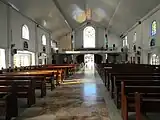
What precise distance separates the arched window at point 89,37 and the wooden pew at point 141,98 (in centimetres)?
3254

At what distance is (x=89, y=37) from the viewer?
3778cm

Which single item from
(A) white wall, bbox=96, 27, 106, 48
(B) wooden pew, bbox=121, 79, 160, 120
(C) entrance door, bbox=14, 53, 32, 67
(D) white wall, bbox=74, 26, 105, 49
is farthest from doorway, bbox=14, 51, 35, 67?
(A) white wall, bbox=96, 27, 106, 48

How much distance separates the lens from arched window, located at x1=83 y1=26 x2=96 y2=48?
37.5 metres

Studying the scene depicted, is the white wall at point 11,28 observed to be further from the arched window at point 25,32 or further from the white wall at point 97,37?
the white wall at point 97,37

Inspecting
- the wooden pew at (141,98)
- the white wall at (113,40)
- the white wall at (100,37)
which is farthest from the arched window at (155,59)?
the white wall at (100,37)

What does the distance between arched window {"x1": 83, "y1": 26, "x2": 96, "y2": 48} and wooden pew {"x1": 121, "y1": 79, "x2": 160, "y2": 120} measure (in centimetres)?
3254

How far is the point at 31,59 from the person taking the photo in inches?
828

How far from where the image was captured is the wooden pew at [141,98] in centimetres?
391

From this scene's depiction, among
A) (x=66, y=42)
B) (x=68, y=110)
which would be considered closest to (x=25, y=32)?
(x=68, y=110)

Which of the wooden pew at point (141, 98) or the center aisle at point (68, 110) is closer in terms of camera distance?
the wooden pew at point (141, 98)

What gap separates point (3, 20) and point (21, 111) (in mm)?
10083

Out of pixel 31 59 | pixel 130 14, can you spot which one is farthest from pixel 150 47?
pixel 31 59

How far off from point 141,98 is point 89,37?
3423 cm

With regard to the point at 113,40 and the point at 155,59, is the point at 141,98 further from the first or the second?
the point at 113,40
